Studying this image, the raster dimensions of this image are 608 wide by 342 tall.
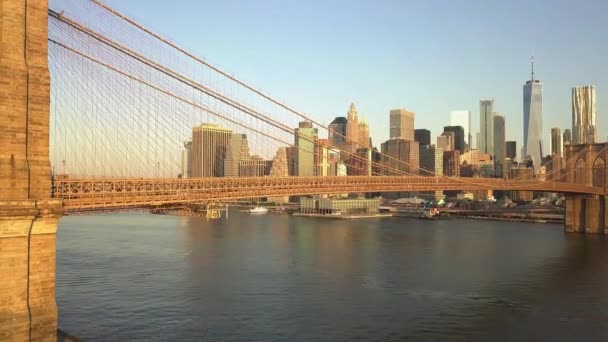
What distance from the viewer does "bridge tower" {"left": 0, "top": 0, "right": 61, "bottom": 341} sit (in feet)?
38.8

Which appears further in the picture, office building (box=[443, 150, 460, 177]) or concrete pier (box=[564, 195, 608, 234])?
office building (box=[443, 150, 460, 177])

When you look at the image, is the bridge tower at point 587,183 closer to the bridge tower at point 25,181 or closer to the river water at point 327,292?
the river water at point 327,292

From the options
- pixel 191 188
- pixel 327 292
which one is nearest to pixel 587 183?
pixel 327 292

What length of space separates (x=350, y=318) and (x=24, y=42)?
46.2ft

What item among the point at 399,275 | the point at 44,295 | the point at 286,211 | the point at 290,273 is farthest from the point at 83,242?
the point at 286,211

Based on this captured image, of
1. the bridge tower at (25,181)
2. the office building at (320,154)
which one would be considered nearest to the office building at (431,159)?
the office building at (320,154)

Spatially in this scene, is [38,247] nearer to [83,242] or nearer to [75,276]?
[75,276]

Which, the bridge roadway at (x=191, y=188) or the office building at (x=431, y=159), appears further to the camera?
the office building at (x=431, y=159)

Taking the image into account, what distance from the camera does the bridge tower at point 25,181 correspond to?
1181 cm

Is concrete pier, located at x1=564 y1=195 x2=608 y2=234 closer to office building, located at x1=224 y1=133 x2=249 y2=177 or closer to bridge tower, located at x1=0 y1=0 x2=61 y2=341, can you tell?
office building, located at x1=224 y1=133 x2=249 y2=177

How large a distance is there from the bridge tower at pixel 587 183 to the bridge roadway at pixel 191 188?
28455 mm

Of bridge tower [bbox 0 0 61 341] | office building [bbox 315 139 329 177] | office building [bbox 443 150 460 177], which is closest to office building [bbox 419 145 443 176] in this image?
office building [bbox 443 150 460 177]

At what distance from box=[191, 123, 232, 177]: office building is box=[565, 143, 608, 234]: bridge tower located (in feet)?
123

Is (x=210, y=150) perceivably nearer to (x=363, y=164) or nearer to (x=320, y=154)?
(x=320, y=154)
